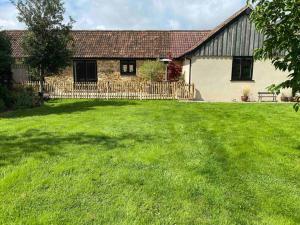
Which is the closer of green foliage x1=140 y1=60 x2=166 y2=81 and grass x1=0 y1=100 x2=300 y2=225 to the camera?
grass x1=0 y1=100 x2=300 y2=225

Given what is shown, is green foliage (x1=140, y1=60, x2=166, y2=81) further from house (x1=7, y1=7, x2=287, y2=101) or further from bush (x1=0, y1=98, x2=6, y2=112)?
bush (x1=0, y1=98, x2=6, y2=112)

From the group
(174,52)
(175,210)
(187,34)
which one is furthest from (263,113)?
(187,34)

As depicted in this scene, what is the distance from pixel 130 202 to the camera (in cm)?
495

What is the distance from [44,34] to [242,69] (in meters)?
12.8

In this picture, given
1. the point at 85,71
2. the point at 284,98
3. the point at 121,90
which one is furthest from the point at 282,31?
the point at 85,71

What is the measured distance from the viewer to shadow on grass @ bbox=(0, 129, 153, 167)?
24.0 feet

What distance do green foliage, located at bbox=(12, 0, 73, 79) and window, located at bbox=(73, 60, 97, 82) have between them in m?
7.77

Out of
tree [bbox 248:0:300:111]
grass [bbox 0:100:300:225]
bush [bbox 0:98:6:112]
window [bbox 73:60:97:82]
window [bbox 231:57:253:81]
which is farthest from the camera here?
Answer: window [bbox 73:60:97:82]

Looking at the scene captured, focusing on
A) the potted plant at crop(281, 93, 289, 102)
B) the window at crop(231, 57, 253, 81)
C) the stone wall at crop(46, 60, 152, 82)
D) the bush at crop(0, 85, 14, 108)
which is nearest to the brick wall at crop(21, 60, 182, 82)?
the stone wall at crop(46, 60, 152, 82)

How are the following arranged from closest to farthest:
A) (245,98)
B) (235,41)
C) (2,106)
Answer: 1. (2,106)
2. (235,41)
3. (245,98)

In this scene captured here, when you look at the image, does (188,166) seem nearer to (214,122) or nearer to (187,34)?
(214,122)

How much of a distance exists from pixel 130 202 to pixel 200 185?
Answer: 1465 millimetres

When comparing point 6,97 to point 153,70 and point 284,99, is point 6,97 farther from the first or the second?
point 284,99

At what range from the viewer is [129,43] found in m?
26.5
